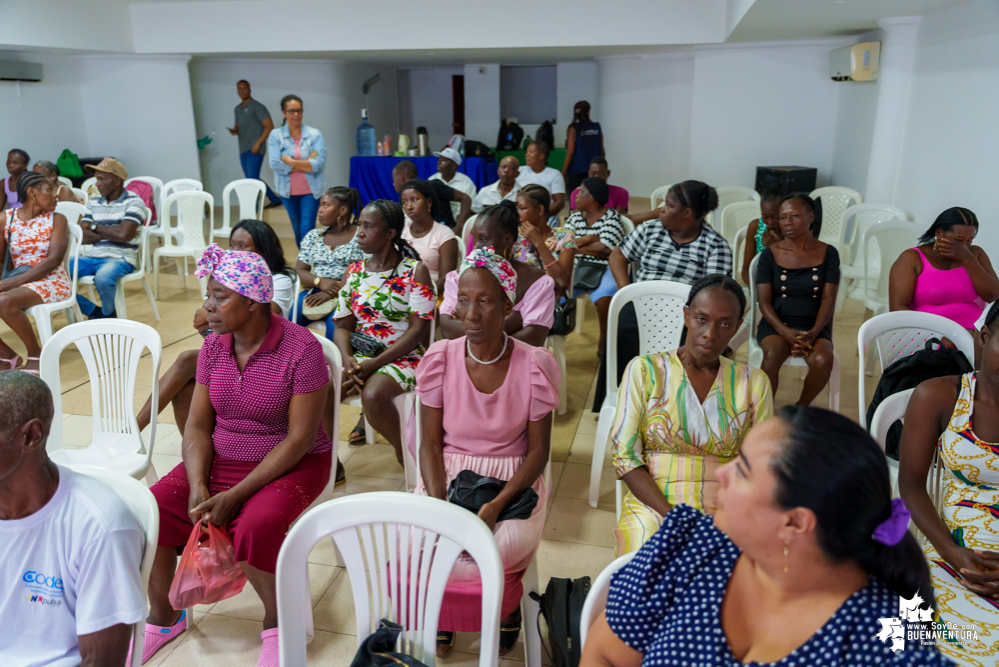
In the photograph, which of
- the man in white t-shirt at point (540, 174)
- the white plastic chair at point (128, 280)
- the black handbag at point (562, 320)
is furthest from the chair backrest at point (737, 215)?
the white plastic chair at point (128, 280)

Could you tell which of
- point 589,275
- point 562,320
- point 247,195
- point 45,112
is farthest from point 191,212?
point 45,112

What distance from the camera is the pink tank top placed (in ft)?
10.9

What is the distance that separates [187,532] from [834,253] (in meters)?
3.01

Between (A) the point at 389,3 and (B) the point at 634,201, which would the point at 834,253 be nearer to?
(A) the point at 389,3

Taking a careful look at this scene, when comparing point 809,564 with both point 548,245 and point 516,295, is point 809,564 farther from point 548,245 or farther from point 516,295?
point 548,245

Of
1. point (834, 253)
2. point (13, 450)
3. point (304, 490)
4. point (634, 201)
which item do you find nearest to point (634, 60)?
point (634, 201)

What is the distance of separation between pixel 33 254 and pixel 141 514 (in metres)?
3.59

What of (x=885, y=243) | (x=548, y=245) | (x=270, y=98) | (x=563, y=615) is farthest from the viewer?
(x=270, y=98)

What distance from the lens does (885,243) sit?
15.2 ft

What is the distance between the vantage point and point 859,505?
1.03 metres

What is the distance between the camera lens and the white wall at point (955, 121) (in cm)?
392

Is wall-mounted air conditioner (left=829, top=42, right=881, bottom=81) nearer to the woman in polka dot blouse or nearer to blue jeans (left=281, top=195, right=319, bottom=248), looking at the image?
blue jeans (left=281, top=195, right=319, bottom=248)

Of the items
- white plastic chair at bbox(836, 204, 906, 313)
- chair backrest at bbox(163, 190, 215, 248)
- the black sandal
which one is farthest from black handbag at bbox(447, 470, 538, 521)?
chair backrest at bbox(163, 190, 215, 248)

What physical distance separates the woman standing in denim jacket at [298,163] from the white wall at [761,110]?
450 cm
